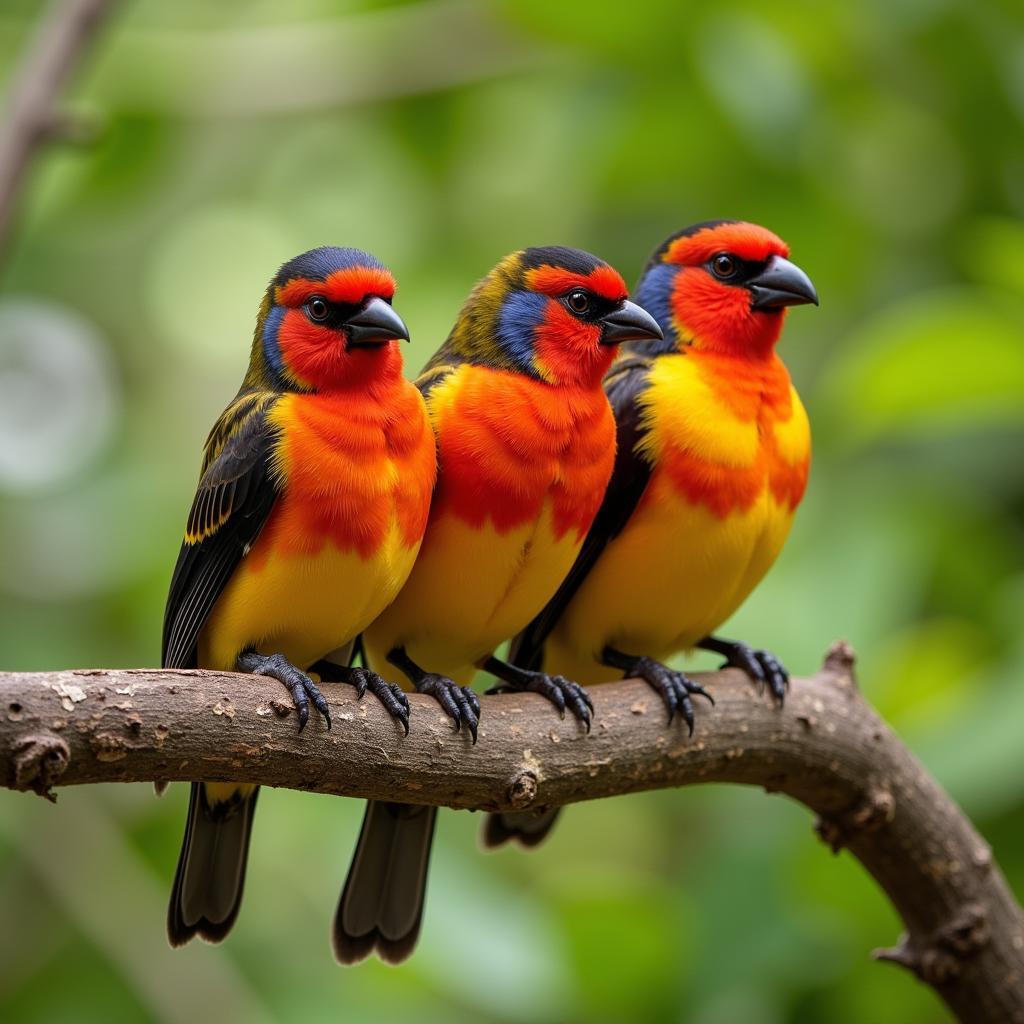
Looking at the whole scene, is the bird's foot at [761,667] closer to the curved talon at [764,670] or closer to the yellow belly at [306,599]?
the curved talon at [764,670]

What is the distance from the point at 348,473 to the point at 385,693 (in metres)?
0.51

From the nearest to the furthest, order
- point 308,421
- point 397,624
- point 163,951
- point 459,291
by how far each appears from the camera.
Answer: point 308,421 < point 397,624 < point 163,951 < point 459,291

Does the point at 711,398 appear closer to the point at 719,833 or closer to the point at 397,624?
the point at 397,624

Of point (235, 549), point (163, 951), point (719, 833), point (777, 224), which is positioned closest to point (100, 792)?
point (163, 951)

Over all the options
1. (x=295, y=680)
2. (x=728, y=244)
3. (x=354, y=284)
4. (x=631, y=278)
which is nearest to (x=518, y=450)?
(x=354, y=284)

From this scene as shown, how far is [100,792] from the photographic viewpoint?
6383 millimetres

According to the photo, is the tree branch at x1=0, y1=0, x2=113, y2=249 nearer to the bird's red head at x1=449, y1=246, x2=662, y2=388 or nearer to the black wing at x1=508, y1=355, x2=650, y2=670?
the bird's red head at x1=449, y1=246, x2=662, y2=388

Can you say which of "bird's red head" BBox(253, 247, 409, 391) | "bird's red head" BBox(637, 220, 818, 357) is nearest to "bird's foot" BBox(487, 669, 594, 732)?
"bird's red head" BBox(253, 247, 409, 391)

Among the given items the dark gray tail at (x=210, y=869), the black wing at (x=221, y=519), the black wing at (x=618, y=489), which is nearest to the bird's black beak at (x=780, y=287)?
the black wing at (x=618, y=489)

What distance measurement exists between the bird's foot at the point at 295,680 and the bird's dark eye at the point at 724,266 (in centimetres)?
164

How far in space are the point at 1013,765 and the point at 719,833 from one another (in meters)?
1.72

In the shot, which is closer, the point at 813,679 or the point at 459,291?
the point at 813,679

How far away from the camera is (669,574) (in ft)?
14.4

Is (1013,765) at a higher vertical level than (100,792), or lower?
higher
